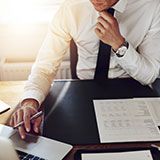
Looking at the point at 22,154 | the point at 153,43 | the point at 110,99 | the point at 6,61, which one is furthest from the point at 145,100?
the point at 6,61

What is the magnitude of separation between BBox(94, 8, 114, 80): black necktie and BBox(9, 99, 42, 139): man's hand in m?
→ 0.34

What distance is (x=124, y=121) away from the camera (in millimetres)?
1117

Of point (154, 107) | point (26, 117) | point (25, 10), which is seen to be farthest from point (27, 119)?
point (25, 10)

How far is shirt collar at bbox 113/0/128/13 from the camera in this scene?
1.36m

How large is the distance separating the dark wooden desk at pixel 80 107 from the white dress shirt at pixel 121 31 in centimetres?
7

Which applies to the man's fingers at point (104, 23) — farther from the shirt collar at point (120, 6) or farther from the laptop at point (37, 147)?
the laptop at point (37, 147)

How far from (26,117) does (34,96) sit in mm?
143

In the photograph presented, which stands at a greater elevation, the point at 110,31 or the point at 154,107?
the point at 110,31

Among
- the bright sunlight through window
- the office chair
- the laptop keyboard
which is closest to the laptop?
the laptop keyboard


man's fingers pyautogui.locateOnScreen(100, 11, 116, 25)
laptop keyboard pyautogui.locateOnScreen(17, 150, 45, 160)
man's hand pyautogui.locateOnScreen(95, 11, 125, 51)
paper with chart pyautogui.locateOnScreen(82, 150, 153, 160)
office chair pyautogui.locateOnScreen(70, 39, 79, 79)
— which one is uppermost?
man's fingers pyautogui.locateOnScreen(100, 11, 116, 25)

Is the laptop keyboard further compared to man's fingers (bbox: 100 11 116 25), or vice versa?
man's fingers (bbox: 100 11 116 25)

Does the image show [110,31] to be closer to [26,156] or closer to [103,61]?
[103,61]

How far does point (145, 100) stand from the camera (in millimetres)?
1244

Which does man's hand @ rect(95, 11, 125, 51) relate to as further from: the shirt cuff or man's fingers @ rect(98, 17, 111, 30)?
the shirt cuff
